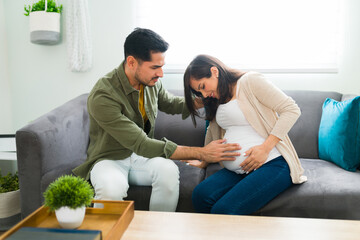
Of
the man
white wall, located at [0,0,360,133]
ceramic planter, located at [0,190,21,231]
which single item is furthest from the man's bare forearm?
ceramic planter, located at [0,190,21,231]

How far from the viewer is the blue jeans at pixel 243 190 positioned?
4.59 feet

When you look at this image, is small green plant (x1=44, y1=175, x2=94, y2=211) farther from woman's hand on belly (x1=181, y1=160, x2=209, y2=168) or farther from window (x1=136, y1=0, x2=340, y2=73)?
window (x1=136, y1=0, x2=340, y2=73)

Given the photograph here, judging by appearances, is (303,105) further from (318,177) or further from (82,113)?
(82,113)

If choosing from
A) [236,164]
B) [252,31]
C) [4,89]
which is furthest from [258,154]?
[4,89]

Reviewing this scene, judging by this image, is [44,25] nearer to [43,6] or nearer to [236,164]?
[43,6]

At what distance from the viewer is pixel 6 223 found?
1912mm

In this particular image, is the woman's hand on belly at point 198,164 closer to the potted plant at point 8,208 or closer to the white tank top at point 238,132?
the white tank top at point 238,132

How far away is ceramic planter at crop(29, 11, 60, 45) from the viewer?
89.6 inches

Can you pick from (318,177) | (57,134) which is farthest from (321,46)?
(57,134)

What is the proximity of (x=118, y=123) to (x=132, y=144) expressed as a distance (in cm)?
12

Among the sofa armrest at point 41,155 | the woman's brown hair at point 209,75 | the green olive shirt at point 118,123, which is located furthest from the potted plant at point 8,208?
the woman's brown hair at point 209,75

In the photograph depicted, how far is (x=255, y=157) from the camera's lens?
4.91 feet

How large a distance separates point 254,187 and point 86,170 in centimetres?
84

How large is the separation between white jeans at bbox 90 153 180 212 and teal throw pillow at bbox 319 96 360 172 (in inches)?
36.4
